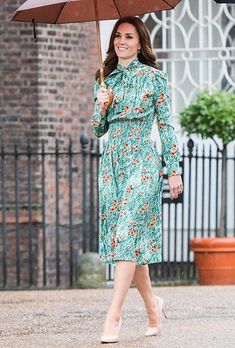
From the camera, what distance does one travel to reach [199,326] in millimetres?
8266

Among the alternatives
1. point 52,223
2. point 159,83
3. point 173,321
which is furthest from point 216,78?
point 159,83

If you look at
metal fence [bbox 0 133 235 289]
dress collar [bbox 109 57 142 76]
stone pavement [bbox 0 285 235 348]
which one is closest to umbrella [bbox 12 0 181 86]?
dress collar [bbox 109 57 142 76]

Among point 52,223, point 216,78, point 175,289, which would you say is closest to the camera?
point 175,289

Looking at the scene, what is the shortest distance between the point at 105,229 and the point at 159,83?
87cm

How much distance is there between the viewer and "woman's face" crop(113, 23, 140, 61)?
7145 mm

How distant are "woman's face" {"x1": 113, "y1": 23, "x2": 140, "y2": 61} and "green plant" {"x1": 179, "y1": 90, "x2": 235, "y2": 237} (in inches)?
205

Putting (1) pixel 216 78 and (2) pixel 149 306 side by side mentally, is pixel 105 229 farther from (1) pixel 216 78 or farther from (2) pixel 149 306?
(1) pixel 216 78

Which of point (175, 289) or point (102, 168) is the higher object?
point (102, 168)

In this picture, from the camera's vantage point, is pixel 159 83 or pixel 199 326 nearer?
pixel 159 83

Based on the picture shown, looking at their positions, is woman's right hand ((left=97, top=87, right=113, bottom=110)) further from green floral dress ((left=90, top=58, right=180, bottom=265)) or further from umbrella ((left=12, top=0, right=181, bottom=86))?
umbrella ((left=12, top=0, right=181, bottom=86))

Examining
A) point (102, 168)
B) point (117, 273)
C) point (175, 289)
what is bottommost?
point (175, 289)

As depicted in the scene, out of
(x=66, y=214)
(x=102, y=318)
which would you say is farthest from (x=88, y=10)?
(x=66, y=214)

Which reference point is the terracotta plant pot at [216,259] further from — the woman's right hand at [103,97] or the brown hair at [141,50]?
the woman's right hand at [103,97]

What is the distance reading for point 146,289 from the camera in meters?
7.23
